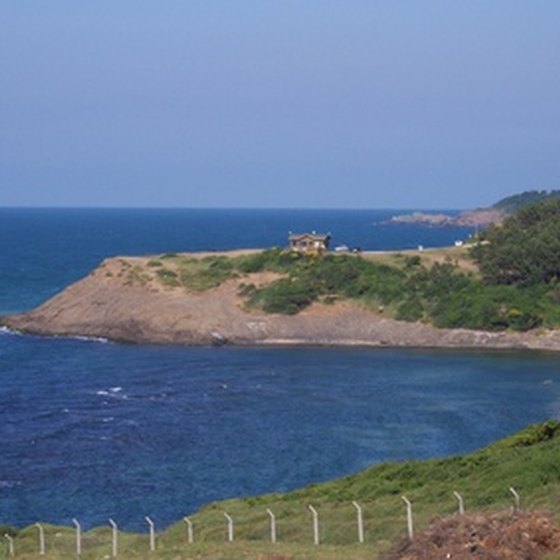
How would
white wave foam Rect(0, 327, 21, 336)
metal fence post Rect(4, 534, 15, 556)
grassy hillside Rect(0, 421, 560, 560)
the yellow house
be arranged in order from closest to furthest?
grassy hillside Rect(0, 421, 560, 560)
metal fence post Rect(4, 534, 15, 556)
white wave foam Rect(0, 327, 21, 336)
the yellow house

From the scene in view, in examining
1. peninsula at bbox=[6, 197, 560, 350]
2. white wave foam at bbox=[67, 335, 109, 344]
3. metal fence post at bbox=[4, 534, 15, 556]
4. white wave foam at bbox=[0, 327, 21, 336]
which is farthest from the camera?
white wave foam at bbox=[0, 327, 21, 336]

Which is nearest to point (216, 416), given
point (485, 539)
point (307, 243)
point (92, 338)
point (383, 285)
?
point (92, 338)

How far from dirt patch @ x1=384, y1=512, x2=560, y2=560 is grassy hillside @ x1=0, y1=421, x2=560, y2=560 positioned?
2148 millimetres

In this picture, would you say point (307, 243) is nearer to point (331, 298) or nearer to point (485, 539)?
point (331, 298)

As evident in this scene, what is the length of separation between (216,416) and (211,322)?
1227 inches

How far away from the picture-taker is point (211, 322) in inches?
3474

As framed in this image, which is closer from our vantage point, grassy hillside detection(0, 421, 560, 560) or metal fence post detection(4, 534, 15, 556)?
grassy hillside detection(0, 421, 560, 560)

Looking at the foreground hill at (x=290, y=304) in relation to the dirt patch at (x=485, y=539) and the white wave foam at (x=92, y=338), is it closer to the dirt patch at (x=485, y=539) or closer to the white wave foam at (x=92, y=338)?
the white wave foam at (x=92, y=338)

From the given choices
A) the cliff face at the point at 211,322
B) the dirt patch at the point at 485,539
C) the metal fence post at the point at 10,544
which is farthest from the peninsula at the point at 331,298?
the dirt patch at the point at 485,539

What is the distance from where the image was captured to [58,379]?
68312 millimetres

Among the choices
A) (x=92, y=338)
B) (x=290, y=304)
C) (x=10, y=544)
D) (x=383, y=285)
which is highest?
(x=383, y=285)

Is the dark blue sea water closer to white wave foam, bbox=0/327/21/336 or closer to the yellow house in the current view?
white wave foam, bbox=0/327/21/336

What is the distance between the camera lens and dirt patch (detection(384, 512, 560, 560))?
17844 millimetres

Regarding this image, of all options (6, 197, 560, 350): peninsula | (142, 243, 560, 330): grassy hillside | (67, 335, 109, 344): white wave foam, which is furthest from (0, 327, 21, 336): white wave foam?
(142, 243, 560, 330): grassy hillside
